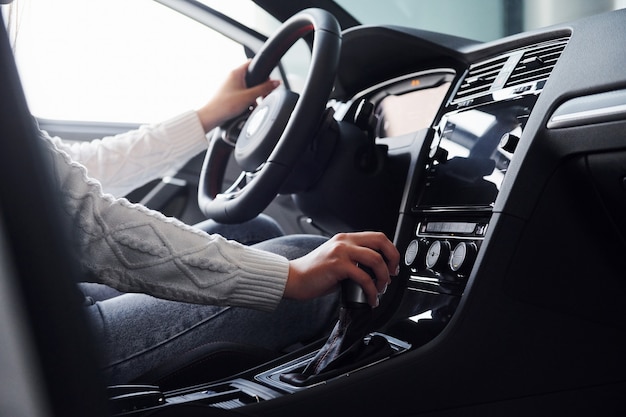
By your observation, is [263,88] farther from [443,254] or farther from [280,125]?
[443,254]

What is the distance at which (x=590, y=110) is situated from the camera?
754mm

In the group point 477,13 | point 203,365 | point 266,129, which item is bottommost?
point 203,365

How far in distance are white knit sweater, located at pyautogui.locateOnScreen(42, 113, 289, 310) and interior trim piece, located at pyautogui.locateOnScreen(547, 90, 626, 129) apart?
1.15 feet

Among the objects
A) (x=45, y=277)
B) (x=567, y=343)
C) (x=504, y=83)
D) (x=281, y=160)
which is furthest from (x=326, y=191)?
(x=45, y=277)

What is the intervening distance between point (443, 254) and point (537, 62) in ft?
0.88

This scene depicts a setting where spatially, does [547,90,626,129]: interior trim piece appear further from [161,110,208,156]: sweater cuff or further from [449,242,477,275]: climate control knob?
[161,110,208,156]: sweater cuff

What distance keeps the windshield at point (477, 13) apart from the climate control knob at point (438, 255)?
644 millimetres

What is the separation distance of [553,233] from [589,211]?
0.17 ft

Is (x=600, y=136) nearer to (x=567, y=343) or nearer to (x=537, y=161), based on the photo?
(x=537, y=161)

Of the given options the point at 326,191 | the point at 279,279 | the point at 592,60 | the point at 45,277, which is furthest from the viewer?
the point at 326,191

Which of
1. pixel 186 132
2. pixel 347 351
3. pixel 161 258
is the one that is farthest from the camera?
pixel 186 132

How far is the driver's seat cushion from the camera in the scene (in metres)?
0.81

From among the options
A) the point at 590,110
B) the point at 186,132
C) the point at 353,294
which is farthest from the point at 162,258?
the point at 186,132

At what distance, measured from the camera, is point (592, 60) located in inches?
30.9
